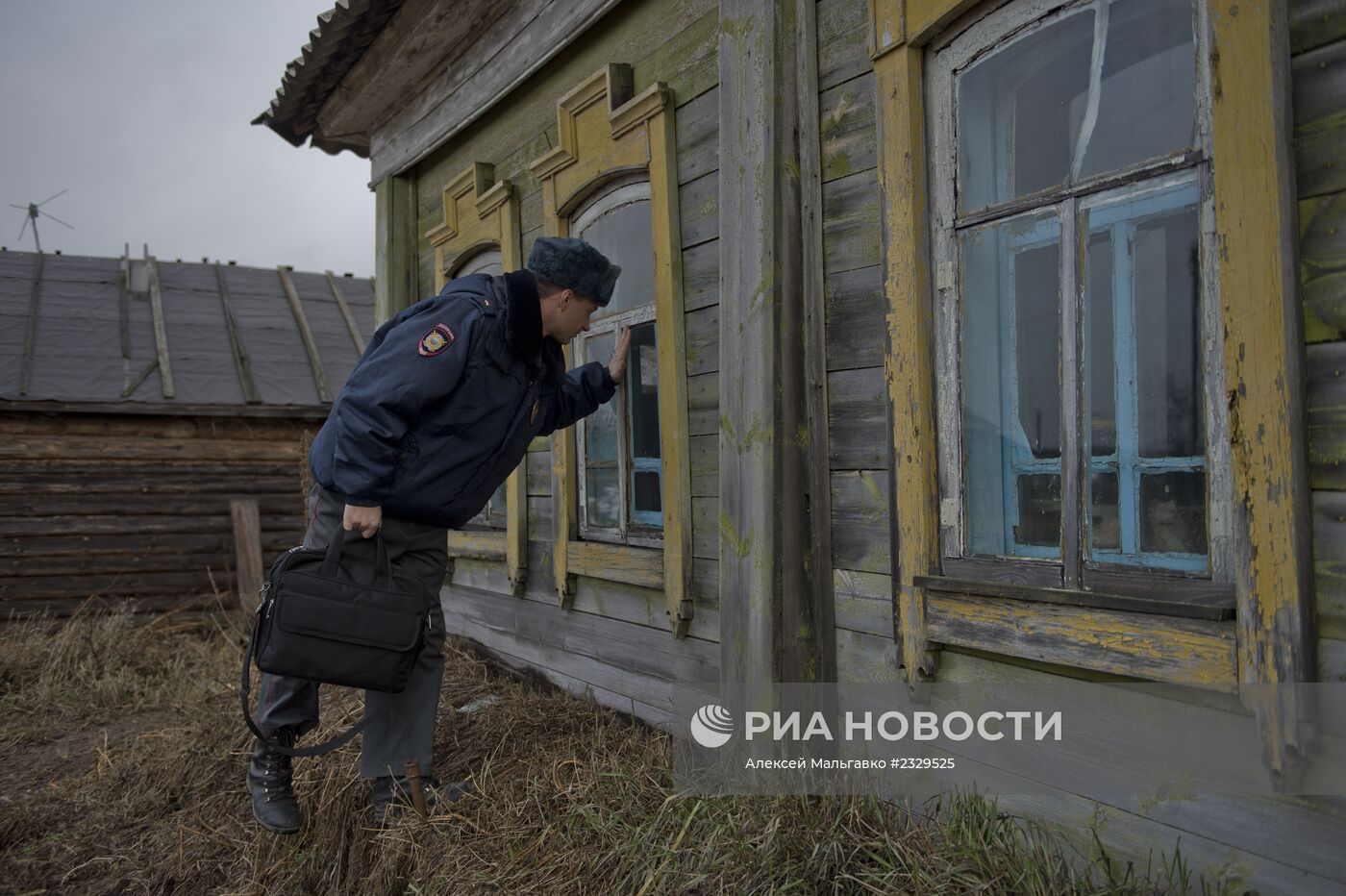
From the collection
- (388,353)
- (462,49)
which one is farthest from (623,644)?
(462,49)

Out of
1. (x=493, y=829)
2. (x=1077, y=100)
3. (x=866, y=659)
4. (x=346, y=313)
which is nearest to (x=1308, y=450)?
(x=1077, y=100)

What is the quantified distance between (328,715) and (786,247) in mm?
3112

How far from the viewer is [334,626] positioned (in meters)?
2.97

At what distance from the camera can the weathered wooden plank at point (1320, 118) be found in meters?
1.82

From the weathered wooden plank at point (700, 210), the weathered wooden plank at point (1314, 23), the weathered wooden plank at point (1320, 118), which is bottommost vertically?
the weathered wooden plank at point (1320, 118)

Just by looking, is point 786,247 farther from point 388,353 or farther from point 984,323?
point 388,353

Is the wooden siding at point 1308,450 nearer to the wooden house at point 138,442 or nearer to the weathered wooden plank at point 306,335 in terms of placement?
the wooden house at point 138,442

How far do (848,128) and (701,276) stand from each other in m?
0.89

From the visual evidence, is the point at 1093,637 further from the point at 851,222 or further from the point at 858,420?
the point at 851,222

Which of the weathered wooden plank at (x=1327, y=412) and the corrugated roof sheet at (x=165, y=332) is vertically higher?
the corrugated roof sheet at (x=165, y=332)

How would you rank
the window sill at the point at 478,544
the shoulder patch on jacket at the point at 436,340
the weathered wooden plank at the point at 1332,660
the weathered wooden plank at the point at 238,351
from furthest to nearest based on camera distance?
1. the weathered wooden plank at the point at 238,351
2. the window sill at the point at 478,544
3. the shoulder patch on jacket at the point at 436,340
4. the weathered wooden plank at the point at 1332,660

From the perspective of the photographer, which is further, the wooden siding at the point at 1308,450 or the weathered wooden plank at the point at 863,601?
the weathered wooden plank at the point at 863,601

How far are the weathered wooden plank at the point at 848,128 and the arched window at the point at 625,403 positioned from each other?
3.63 ft

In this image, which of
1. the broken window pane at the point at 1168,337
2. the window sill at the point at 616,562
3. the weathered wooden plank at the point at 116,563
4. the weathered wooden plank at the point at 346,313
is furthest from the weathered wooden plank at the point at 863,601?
the weathered wooden plank at the point at 346,313
